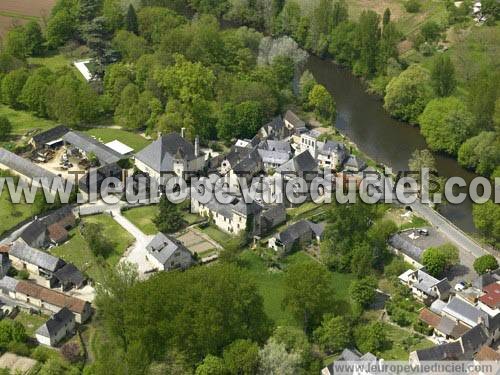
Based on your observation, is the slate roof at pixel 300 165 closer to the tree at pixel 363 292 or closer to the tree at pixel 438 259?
the tree at pixel 438 259

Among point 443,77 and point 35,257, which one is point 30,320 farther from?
point 443,77

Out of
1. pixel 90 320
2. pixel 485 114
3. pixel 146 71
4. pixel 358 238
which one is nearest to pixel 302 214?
pixel 358 238

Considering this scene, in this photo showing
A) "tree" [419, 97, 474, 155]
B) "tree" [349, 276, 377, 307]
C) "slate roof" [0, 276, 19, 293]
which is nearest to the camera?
"tree" [349, 276, 377, 307]

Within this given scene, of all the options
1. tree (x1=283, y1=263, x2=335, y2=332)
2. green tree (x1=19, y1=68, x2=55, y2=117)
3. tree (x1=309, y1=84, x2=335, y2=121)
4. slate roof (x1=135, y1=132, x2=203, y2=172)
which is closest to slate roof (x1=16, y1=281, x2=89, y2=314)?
tree (x1=283, y1=263, x2=335, y2=332)

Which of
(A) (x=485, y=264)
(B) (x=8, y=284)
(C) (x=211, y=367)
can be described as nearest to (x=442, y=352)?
(A) (x=485, y=264)

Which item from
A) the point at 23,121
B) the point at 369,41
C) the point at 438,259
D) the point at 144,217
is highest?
the point at 369,41

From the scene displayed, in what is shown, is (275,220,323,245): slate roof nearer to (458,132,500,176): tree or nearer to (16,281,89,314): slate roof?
(16,281,89,314): slate roof

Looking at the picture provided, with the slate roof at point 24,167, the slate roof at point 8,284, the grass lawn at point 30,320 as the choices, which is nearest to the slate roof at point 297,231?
the grass lawn at point 30,320
